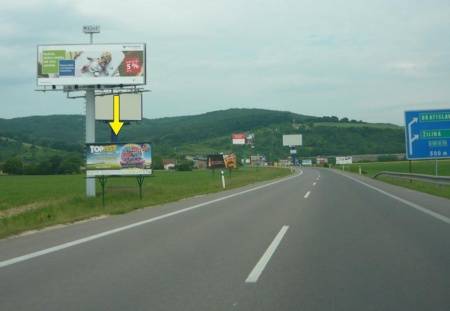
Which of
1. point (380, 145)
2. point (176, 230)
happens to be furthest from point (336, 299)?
point (380, 145)

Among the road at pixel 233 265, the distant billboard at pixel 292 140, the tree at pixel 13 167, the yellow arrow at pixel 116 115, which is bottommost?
the road at pixel 233 265

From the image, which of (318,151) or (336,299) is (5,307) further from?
(318,151)

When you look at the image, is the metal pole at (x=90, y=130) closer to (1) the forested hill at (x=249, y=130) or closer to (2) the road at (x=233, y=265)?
(2) the road at (x=233, y=265)

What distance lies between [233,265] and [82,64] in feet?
79.9

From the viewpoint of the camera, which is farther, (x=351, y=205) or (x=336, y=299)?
(x=351, y=205)

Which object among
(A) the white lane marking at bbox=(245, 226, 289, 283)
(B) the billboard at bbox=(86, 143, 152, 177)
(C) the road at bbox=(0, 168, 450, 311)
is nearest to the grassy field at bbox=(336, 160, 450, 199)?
(B) the billboard at bbox=(86, 143, 152, 177)

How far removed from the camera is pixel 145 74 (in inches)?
1284

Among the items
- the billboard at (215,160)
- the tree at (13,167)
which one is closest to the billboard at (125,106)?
the billboard at (215,160)

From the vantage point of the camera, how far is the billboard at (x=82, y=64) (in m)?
31.2

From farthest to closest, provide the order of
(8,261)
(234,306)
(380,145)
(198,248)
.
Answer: (380,145)
(198,248)
(8,261)
(234,306)

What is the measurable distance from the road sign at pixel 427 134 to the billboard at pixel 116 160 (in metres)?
15.4

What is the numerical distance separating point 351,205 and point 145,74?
16.3 metres

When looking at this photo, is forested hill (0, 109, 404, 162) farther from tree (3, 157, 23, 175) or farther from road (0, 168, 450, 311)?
road (0, 168, 450, 311)

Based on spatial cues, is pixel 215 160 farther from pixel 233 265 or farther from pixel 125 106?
pixel 233 265
